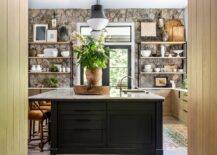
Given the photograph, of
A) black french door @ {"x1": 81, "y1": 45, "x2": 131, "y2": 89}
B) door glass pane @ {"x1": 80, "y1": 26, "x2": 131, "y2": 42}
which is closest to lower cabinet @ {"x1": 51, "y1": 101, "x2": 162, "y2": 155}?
black french door @ {"x1": 81, "y1": 45, "x2": 131, "y2": 89}

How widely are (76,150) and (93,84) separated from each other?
1.00m

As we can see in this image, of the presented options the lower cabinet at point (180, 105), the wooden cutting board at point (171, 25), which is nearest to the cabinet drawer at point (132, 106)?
the lower cabinet at point (180, 105)

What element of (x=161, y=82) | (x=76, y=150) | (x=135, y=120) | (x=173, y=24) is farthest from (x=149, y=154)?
(x=173, y=24)

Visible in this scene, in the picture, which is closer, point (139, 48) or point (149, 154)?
point (149, 154)

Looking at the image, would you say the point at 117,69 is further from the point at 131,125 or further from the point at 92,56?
the point at 131,125

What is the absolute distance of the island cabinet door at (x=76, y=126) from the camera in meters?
4.32

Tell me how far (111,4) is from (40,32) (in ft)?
7.08

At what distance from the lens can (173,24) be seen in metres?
9.27

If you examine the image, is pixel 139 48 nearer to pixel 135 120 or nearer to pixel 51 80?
pixel 51 80

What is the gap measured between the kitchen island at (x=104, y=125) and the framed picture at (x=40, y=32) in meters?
5.21

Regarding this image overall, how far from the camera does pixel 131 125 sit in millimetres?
4324

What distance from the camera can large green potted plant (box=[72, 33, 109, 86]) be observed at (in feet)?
15.3
